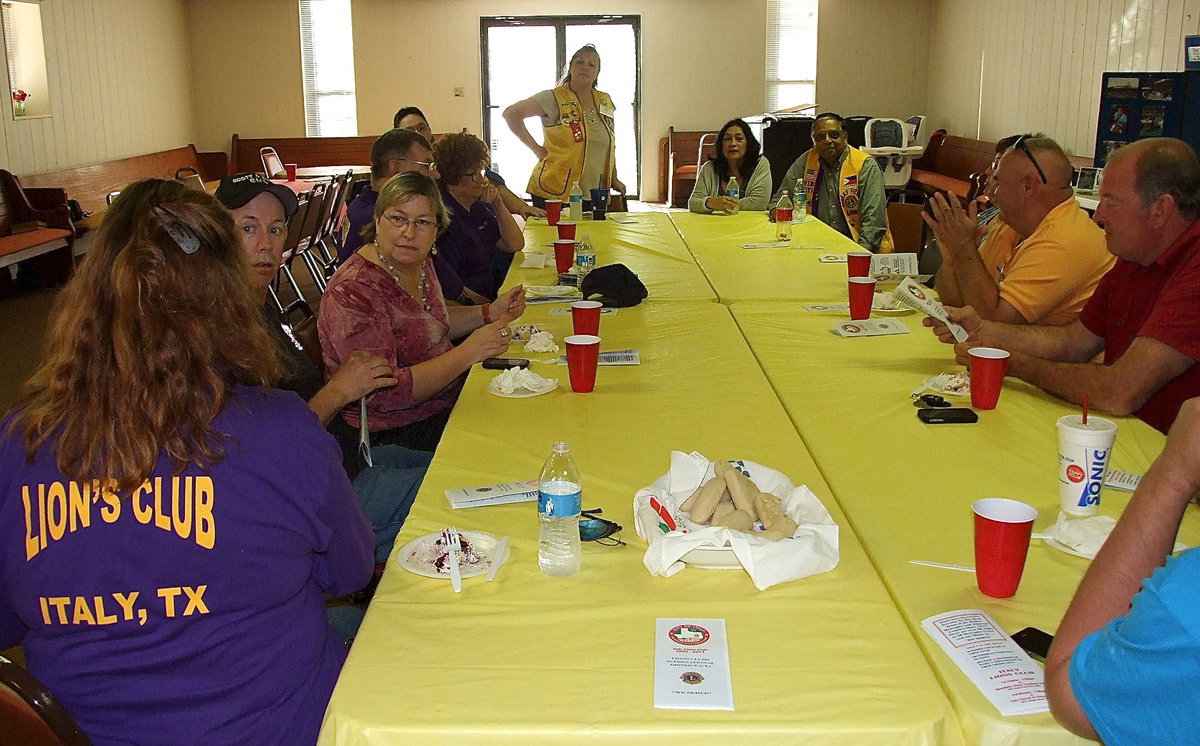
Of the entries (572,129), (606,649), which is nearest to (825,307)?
(606,649)

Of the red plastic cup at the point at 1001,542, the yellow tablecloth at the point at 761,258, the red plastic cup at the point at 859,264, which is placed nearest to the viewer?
the red plastic cup at the point at 1001,542

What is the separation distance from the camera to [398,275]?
9.85 ft

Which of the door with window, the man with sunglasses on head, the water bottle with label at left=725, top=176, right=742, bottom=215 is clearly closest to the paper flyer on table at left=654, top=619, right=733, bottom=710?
the man with sunglasses on head

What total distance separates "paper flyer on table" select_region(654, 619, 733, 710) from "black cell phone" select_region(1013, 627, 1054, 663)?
385 mm

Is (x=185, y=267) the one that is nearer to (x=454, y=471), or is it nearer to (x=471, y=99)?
(x=454, y=471)

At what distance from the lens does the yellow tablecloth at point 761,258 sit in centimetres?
381

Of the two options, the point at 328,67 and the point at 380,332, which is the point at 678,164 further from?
the point at 380,332

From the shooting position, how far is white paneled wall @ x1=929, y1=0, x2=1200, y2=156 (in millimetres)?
6910

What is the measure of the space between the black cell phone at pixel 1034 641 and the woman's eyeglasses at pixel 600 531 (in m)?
0.61

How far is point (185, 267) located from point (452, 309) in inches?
89.6

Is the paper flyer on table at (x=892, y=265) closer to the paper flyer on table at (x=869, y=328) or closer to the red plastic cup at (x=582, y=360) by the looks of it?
the paper flyer on table at (x=869, y=328)

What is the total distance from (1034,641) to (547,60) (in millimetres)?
11804

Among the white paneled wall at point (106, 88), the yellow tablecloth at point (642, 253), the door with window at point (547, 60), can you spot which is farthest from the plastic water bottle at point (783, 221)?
the door with window at point (547, 60)

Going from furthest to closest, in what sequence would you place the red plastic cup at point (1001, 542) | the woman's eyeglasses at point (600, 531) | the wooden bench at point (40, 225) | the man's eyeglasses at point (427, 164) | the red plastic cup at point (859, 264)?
the wooden bench at point (40, 225) < the man's eyeglasses at point (427, 164) < the red plastic cup at point (859, 264) < the woman's eyeglasses at point (600, 531) < the red plastic cup at point (1001, 542)
